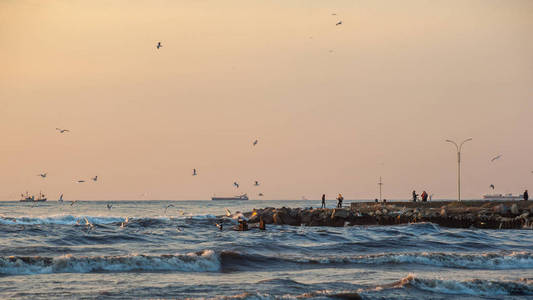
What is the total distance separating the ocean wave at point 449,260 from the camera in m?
27.2

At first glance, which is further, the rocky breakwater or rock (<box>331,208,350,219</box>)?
rock (<box>331,208,350,219</box>)

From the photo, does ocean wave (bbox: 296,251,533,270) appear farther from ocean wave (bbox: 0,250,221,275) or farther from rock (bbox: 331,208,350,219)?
rock (bbox: 331,208,350,219)

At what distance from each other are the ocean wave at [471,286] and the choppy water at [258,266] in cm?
3

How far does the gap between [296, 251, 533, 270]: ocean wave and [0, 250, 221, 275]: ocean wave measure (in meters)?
4.45

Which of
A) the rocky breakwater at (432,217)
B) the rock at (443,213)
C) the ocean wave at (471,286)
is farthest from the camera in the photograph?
the rock at (443,213)

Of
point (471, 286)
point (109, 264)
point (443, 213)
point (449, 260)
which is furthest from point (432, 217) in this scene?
point (109, 264)

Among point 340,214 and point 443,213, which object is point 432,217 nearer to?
point 443,213

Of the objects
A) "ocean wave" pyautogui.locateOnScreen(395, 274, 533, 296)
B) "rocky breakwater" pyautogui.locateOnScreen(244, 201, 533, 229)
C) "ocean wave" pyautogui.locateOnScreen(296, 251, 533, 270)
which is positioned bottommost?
"ocean wave" pyautogui.locateOnScreen(395, 274, 533, 296)

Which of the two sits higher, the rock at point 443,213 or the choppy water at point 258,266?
the rock at point 443,213

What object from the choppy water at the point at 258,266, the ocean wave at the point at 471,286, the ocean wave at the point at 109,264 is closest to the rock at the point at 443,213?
the choppy water at the point at 258,266

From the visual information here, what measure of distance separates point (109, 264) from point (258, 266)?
5.85 metres

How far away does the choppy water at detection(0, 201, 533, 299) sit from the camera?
64.4 feet

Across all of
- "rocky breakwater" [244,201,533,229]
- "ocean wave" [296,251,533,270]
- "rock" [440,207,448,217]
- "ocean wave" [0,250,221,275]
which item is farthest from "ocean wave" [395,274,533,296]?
"rock" [440,207,448,217]

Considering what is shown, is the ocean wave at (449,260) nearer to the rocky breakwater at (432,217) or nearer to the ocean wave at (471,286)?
the ocean wave at (471,286)
